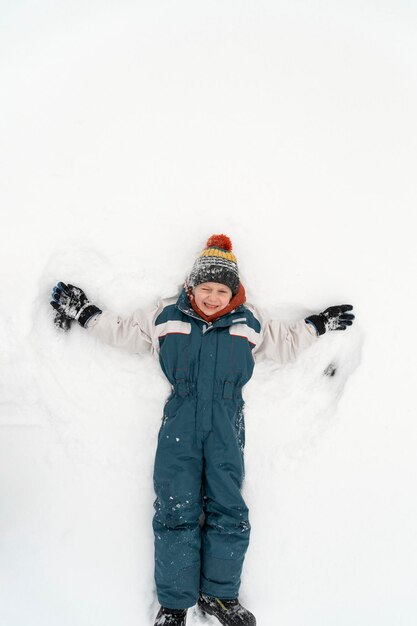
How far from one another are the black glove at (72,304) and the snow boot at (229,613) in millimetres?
1676

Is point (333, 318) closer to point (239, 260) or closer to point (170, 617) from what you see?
point (239, 260)

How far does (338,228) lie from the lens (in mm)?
2861


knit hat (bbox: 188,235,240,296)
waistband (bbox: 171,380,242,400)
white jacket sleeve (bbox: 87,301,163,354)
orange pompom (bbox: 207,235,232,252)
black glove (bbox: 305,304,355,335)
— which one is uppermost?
orange pompom (bbox: 207,235,232,252)

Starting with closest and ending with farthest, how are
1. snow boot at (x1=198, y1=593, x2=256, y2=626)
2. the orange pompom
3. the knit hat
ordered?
1. snow boot at (x1=198, y1=593, x2=256, y2=626)
2. the knit hat
3. the orange pompom

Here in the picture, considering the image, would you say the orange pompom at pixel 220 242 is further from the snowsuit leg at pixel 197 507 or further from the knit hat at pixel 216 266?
the snowsuit leg at pixel 197 507

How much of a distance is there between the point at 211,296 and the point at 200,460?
3.01ft

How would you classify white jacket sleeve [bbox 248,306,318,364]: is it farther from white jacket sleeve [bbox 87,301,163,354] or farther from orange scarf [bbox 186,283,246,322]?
white jacket sleeve [bbox 87,301,163,354]

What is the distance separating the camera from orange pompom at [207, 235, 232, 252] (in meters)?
2.69

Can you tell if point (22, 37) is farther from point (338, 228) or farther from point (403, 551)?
point (403, 551)

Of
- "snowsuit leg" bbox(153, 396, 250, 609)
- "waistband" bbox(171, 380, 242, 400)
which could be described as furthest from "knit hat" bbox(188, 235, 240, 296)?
"snowsuit leg" bbox(153, 396, 250, 609)

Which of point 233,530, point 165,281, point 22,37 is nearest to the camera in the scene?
point 233,530

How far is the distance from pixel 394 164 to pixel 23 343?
2489mm

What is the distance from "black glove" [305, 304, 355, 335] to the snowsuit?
0.07m

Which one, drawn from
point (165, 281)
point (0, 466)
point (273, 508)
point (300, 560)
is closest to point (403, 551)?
point (300, 560)
